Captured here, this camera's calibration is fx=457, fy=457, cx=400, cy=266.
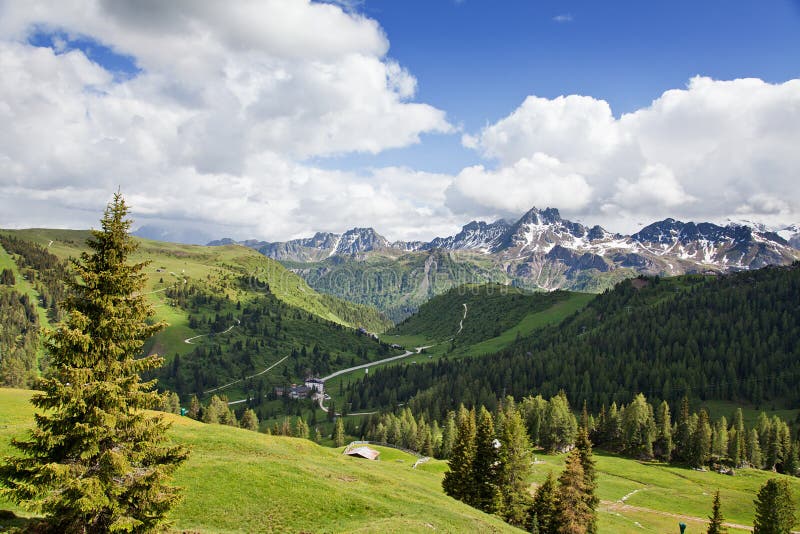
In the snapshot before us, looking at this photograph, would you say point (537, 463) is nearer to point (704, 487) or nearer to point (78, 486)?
point (704, 487)

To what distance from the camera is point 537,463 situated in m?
122

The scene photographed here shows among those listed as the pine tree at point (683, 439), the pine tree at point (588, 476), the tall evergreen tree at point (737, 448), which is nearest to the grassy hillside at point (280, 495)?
the pine tree at point (588, 476)

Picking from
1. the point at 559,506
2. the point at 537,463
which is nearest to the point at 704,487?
the point at 537,463

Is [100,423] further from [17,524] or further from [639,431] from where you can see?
[639,431]

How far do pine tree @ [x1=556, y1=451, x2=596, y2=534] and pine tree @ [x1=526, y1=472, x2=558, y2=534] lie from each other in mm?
1147

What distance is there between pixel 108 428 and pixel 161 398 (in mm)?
2615

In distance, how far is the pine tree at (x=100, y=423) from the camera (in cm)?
2162

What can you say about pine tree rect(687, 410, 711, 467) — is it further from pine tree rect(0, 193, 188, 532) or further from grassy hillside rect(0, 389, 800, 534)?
pine tree rect(0, 193, 188, 532)

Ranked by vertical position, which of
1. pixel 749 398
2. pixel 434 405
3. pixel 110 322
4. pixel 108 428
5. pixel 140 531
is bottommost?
pixel 434 405

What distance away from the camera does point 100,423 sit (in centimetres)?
2252

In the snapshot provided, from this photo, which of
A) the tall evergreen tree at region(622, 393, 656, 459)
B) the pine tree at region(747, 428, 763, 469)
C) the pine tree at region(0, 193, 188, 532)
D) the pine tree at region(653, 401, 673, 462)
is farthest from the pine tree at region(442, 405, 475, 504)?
the pine tree at region(747, 428, 763, 469)

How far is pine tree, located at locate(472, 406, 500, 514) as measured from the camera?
64.4 metres

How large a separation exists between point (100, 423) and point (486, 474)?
55.5 metres

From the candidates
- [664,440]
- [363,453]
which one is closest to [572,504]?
[363,453]
